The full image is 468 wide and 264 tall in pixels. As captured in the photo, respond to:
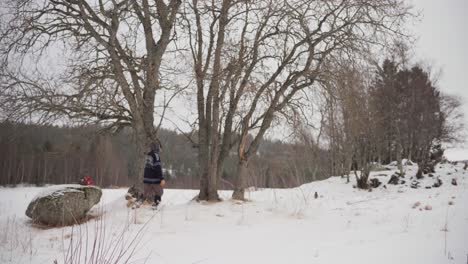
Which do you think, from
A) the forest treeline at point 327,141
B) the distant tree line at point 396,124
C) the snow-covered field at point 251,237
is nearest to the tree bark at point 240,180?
the forest treeline at point 327,141

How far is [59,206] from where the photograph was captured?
256 inches

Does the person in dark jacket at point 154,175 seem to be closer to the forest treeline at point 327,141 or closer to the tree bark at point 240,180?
the forest treeline at point 327,141

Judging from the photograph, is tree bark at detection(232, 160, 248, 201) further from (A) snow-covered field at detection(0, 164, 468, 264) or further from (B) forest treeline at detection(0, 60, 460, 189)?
(A) snow-covered field at detection(0, 164, 468, 264)

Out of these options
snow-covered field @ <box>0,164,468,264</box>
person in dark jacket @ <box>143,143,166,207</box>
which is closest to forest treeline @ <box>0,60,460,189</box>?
person in dark jacket @ <box>143,143,166,207</box>

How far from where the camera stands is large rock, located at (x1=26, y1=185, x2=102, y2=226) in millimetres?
6465

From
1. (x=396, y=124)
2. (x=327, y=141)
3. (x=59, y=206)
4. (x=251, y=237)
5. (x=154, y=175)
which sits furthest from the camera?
Result: (x=327, y=141)

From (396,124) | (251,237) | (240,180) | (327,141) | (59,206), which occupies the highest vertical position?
(396,124)

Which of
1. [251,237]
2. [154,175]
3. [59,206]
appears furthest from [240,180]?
[59,206]

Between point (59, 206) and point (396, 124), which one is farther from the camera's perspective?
point (396, 124)

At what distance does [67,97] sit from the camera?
6.98 metres

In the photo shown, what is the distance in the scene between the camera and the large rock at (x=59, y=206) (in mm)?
6465

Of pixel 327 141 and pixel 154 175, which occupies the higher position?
pixel 327 141

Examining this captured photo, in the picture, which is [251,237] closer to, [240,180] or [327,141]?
[240,180]

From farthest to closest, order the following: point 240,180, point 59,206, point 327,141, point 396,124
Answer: point 327,141
point 396,124
point 240,180
point 59,206
